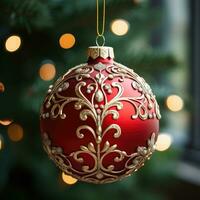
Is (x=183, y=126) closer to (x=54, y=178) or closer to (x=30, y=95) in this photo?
(x=54, y=178)

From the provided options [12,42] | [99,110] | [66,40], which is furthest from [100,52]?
[66,40]

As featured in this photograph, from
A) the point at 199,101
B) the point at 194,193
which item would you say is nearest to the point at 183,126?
the point at 199,101

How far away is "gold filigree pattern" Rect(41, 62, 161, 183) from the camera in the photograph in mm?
720

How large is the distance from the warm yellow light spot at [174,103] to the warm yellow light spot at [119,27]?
0.22m

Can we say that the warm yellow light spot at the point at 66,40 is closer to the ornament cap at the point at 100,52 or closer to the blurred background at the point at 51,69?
the blurred background at the point at 51,69

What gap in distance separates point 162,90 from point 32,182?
43 cm

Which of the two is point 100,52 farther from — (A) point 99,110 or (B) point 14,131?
(B) point 14,131

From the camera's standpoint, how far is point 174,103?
4.62 ft

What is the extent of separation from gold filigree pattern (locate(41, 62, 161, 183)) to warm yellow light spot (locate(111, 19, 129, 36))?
1.72 feet

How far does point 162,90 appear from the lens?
1.35 meters

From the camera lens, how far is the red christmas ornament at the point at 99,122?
72 cm

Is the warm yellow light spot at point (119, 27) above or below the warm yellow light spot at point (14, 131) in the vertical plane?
above

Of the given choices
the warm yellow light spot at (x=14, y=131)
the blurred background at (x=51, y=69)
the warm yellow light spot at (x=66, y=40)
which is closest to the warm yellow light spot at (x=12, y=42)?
the blurred background at (x=51, y=69)

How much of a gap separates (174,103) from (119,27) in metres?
0.26
